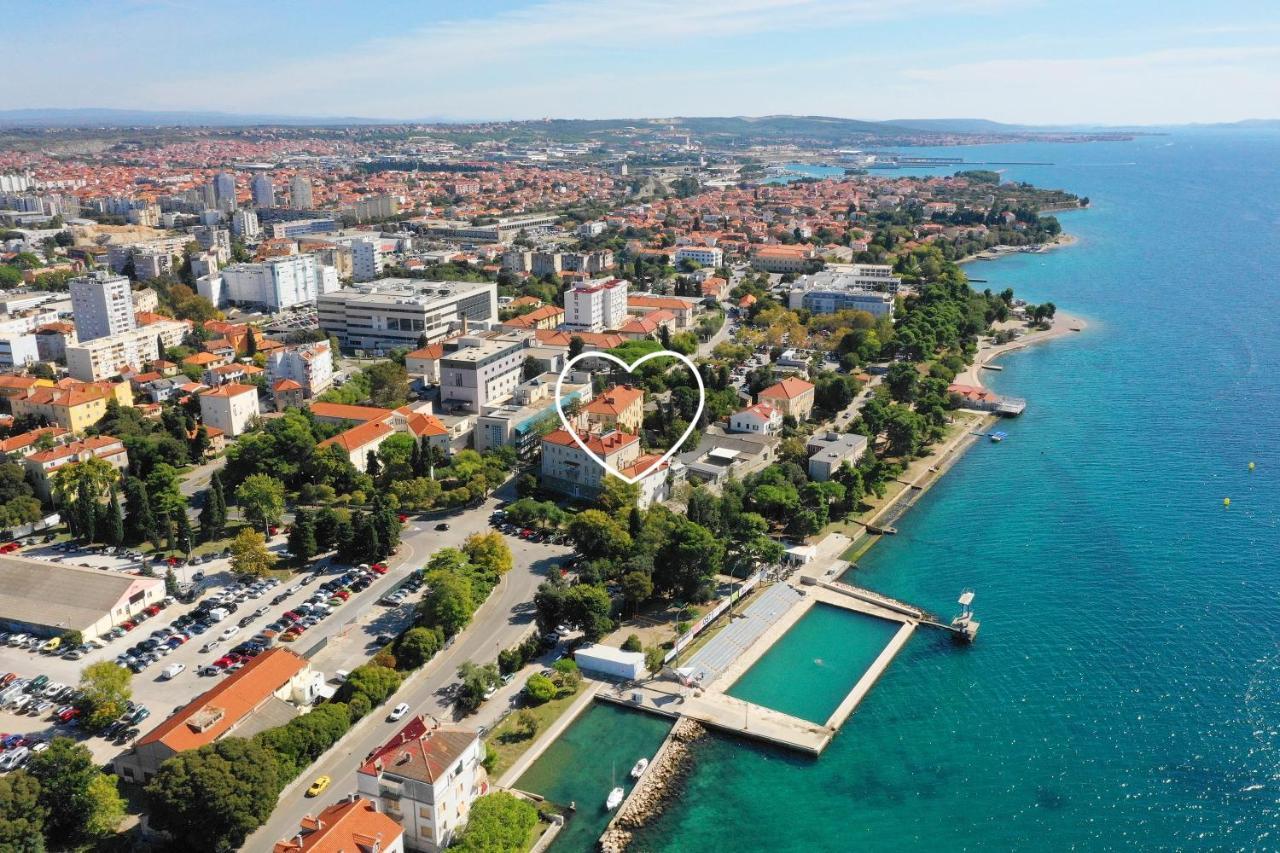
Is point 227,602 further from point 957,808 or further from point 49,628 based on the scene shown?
point 957,808

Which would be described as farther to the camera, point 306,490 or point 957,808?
point 306,490

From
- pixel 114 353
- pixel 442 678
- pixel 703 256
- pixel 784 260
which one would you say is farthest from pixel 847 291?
pixel 442 678

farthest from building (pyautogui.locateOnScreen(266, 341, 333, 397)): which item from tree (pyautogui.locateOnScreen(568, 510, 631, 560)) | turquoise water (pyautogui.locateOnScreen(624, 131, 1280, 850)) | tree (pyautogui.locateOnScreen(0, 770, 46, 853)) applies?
tree (pyautogui.locateOnScreen(0, 770, 46, 853))

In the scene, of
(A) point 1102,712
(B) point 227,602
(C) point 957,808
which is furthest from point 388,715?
(A) point 1102,712

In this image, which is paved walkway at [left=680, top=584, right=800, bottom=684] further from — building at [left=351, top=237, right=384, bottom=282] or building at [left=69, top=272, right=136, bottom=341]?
building at [left=351, top=237, right=384, bottom=282]

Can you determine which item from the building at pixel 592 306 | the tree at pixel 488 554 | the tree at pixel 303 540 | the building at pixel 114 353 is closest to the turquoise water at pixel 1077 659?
the tree at pixel 488 554

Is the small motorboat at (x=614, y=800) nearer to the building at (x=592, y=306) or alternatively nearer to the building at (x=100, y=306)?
the building at (x=592, y=306)
